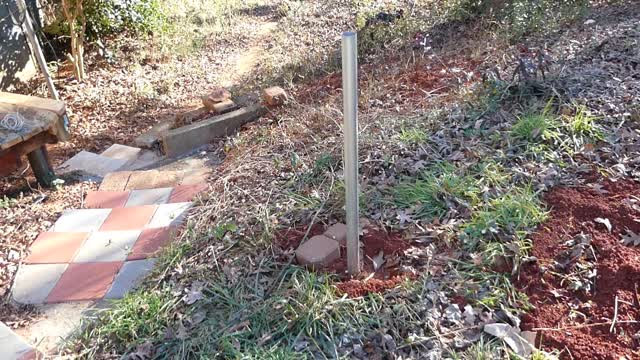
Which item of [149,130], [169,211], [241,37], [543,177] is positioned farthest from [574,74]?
[241,37]

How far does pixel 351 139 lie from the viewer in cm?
183

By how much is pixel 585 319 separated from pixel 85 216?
2734mm

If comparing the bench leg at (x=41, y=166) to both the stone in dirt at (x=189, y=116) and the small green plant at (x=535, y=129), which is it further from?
the small green plant at (x=535, y=129)

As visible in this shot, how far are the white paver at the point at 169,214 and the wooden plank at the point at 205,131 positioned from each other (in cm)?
129

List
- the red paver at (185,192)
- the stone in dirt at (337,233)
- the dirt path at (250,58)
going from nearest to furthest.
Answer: the stone in dirt at (337,233), the red paver at (185,192), the dirt path at (250,58)

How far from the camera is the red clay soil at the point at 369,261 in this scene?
81.2 inches

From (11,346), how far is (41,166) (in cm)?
199

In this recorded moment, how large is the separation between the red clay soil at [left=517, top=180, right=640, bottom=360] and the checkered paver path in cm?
178

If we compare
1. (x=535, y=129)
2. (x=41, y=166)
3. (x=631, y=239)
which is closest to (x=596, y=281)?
(x=631, y=239)

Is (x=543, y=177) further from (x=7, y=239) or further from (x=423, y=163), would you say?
(x=7, y=239)

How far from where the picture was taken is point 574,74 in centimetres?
338

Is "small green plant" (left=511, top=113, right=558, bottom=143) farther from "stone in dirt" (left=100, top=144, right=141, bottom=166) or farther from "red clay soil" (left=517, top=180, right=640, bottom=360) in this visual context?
"stone in dirt" (left=100, top=144, right=141, bottom=166)

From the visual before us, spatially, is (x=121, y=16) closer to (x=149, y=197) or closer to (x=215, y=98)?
(x=215, y=98)

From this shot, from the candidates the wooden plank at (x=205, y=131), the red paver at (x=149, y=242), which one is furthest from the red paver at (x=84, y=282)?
the wooden plank at (x=205, y=131)
